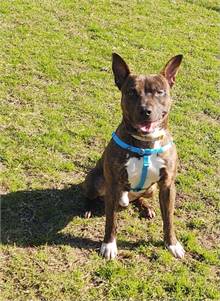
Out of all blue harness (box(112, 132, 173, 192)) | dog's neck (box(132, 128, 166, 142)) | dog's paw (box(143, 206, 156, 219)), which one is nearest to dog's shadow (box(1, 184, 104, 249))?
dog's paw (box(143, 206, 156, 219))

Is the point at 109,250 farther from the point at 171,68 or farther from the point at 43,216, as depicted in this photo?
the point at 171,68

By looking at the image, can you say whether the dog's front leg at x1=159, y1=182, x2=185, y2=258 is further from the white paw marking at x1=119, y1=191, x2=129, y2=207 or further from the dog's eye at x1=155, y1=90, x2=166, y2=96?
the dog's eye at x1=155, y1=90, x2=166, y2=96

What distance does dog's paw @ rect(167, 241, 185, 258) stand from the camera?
520 cm

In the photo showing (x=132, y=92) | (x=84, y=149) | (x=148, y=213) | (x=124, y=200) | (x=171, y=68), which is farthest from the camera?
(x=84, y=149)

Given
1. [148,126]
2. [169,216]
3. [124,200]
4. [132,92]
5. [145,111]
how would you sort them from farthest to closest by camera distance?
[124,200], [169,216], [132,92], [148,126], [145,111]

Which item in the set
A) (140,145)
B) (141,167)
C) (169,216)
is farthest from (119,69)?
(169,216)

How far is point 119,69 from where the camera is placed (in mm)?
5039

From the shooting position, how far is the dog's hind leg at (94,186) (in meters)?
5.48

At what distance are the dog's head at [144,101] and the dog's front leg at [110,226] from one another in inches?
26.1

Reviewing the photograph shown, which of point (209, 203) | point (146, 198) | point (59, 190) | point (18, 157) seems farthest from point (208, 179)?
point (18, 157)

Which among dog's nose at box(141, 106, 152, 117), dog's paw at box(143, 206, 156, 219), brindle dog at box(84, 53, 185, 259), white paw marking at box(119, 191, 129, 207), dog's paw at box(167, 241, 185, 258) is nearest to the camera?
dog's nose at box(141, 106, 152, 117)

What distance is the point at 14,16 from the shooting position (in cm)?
1030

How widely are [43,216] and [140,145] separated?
1371 millimetres

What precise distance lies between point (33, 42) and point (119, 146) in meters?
5.07
